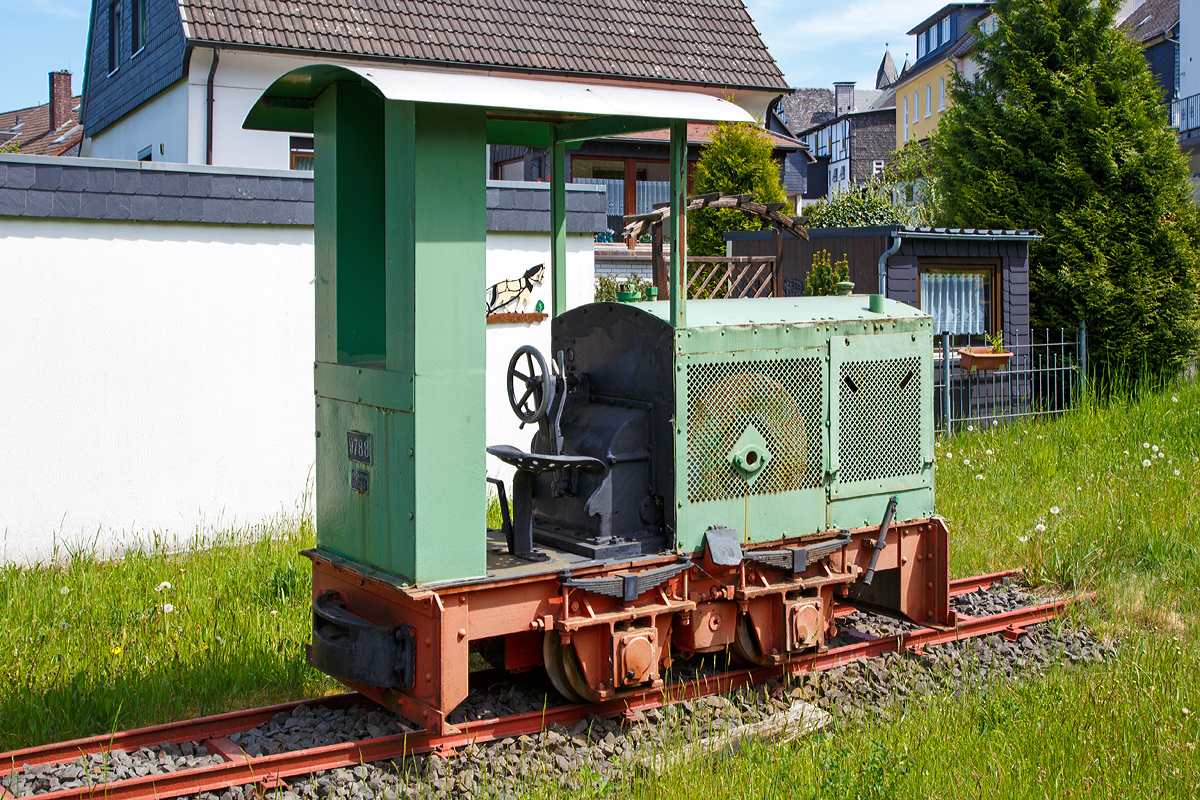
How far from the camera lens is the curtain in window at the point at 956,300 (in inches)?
555

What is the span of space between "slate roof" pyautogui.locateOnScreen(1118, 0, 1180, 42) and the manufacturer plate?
31.7 m

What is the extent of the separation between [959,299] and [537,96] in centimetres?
1116

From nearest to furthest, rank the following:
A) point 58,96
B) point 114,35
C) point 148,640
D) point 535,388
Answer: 1. point 535,388
2. point 148,640
3. point 114,35
4. point 58,96

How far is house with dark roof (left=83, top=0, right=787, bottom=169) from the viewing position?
1491cm

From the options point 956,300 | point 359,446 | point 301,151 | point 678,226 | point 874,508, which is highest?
point 301,151

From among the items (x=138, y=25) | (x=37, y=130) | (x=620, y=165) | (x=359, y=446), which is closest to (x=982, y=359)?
(x=359, y=446)

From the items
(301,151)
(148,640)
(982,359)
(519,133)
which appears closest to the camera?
(148,640)

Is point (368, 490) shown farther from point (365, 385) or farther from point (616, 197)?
point (616, 197)

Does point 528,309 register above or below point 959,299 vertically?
below

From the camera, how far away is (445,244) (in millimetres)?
4312

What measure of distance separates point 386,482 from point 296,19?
1259 cm

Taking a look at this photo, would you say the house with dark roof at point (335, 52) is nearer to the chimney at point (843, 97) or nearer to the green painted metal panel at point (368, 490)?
the green painted metal panel at point (368, 490)

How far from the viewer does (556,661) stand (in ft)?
15.5

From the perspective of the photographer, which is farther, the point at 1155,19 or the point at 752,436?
the point at 1155,19
